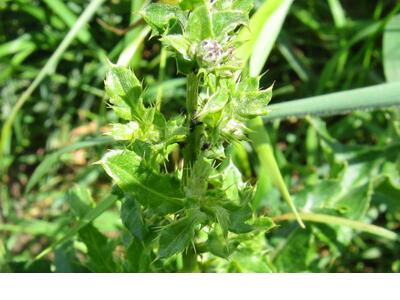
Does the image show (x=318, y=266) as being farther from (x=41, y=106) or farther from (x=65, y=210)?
(x=41, y=106)

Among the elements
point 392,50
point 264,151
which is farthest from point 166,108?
point 264,151

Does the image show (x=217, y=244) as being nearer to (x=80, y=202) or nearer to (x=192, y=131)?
(x=192, y=131)

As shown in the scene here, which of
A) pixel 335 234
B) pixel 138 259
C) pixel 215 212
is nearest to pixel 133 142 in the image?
pixel 215 212

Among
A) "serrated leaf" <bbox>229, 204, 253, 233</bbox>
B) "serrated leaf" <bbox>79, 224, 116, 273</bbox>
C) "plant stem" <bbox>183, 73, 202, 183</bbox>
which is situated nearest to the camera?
"plant stem" <bbox>183, 73, 202, 183</bbox>

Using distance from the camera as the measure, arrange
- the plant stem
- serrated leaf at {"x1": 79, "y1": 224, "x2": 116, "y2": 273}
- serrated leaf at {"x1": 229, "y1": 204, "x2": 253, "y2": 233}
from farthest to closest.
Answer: serrated leaf at {"x1": 79, "y1": 224, "x2": 116, "y2": 273} → serrated leaf at {"x1": 229, "y1": 204, "x2": 253, "y2": 233} → the plant stem

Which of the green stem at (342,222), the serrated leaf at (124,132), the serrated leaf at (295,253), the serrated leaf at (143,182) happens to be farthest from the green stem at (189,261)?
the serrated leaf at (295,253)

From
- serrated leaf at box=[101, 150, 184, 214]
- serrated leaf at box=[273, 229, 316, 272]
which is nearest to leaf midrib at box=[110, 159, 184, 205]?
serrated leaf at box=[101, 150, 184, 214]

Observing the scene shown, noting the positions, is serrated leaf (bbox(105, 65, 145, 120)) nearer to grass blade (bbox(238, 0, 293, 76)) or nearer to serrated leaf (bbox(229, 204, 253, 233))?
serrated leaf (bbox(229, 204, 253, 233))
